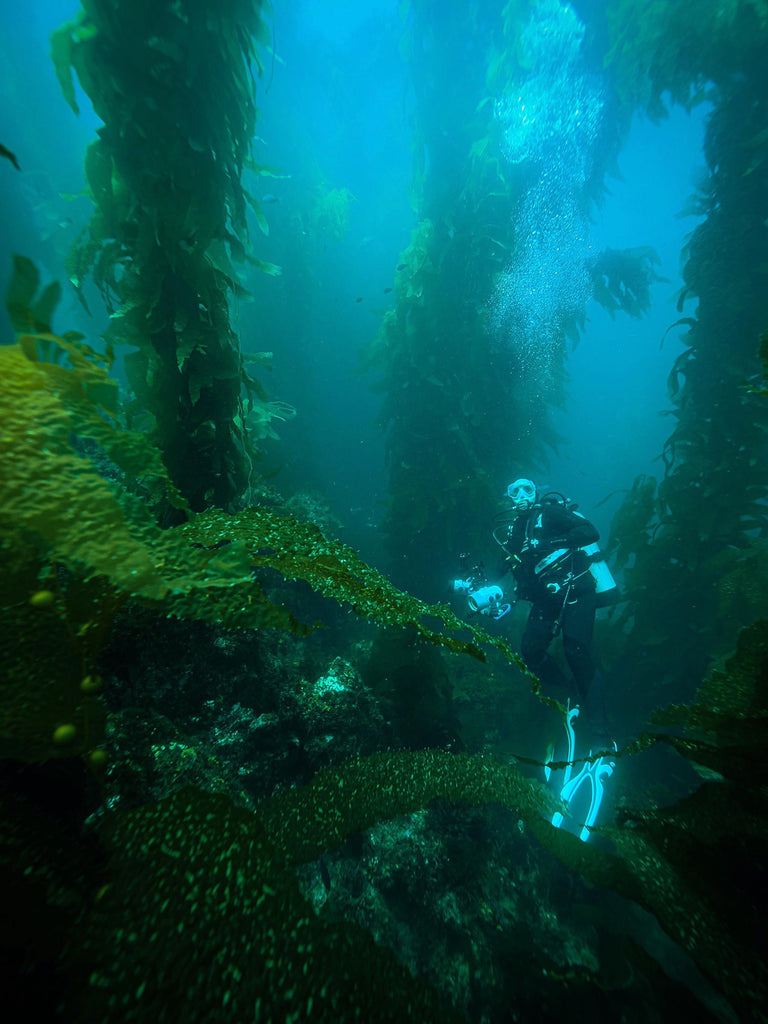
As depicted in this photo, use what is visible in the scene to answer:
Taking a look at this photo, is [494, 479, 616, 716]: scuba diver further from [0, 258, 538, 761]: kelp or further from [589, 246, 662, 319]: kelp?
[589, 246, 662, 319]: kelp

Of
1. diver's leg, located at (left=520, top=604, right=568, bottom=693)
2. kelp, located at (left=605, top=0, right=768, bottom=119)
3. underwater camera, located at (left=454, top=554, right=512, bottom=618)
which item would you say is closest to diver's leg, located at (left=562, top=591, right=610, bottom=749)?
diver's leg, located at (left=520, top=604, right=568, bottom=693)

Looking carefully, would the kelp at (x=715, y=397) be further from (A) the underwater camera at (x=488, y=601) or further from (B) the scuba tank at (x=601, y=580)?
(A) the underwater camera at (x=488, y=601)

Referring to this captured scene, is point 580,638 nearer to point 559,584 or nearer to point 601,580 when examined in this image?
point 559,584

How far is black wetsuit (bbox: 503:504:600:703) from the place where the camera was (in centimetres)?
482

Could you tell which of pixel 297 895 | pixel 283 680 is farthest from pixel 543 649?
pixel 297 895

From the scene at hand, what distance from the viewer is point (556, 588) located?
16.4 feet

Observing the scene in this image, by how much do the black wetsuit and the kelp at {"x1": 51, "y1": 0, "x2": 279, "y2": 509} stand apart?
4.12m

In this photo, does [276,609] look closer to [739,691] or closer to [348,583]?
[348,583]

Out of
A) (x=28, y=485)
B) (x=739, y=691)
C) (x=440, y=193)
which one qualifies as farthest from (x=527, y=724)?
(x=440, y=193)

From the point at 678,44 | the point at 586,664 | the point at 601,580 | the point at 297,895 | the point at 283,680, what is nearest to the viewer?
the point at 297,895

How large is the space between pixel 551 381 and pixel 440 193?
14.7ft

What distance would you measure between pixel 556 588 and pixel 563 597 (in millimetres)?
181

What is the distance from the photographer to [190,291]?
252cm

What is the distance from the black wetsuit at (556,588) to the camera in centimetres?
482
